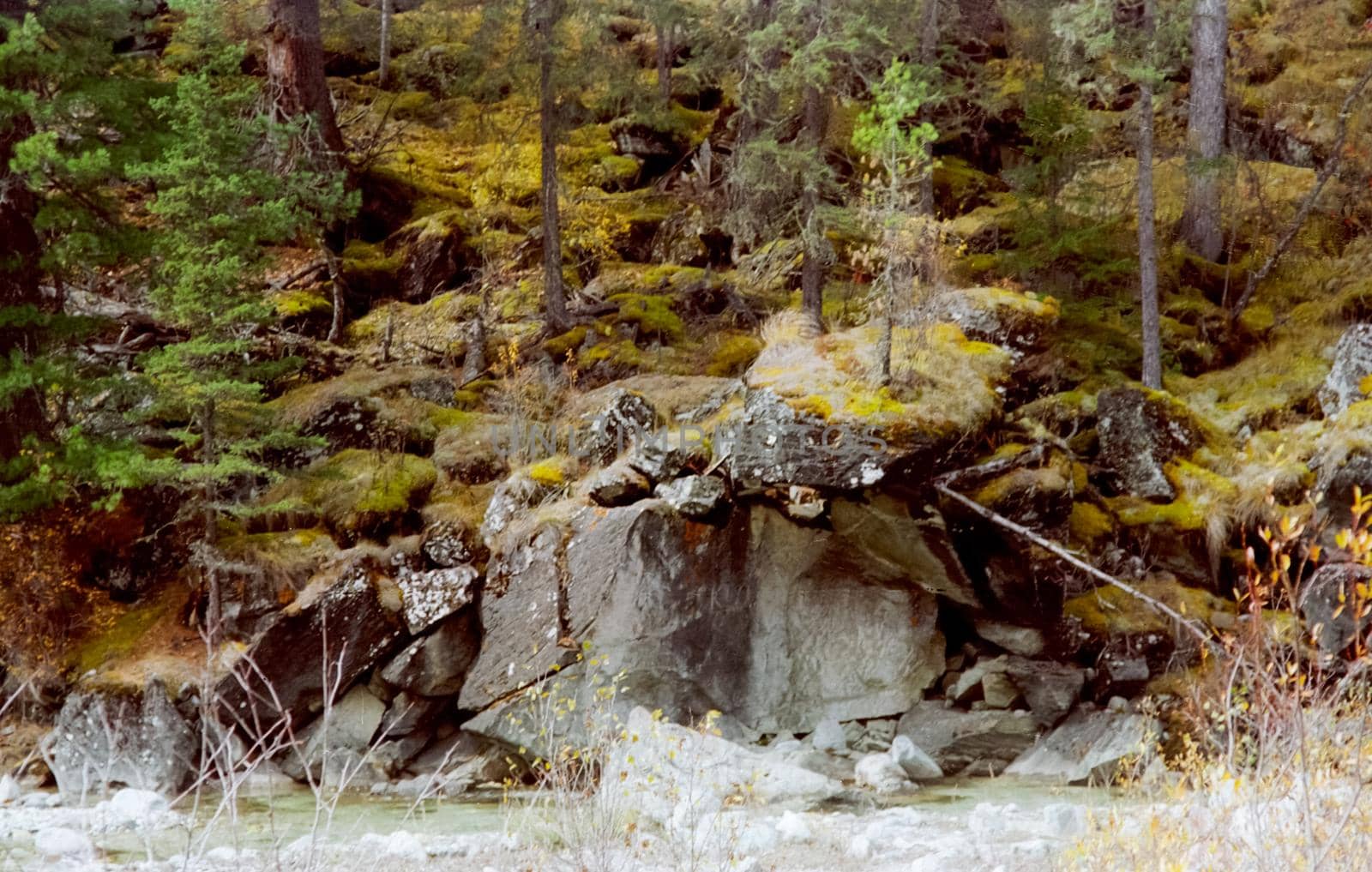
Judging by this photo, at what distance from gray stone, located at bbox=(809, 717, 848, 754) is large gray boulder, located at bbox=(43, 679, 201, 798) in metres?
7.13

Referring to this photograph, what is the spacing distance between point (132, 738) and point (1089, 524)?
1171 cm

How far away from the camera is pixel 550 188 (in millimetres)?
17516

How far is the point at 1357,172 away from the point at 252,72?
22.0 metres

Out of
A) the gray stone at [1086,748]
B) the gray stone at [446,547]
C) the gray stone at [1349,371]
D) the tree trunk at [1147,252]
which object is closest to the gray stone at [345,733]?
the gray stone at [446,547]

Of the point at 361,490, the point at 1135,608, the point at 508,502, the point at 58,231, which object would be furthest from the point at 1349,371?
the point at 58,231

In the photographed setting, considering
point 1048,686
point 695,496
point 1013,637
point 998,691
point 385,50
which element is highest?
point 385,50

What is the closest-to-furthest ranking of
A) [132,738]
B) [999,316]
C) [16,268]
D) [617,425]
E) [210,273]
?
1. [132,738]
2. [210,273]
3. [16,268]
4. [617,425]
5. [999,316]

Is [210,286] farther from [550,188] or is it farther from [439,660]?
[550,188]

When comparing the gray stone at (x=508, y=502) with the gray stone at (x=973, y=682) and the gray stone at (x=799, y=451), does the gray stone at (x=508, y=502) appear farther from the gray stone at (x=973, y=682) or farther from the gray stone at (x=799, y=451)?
the gray stone at (x=973, y=682)

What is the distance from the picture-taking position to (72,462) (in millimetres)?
12531

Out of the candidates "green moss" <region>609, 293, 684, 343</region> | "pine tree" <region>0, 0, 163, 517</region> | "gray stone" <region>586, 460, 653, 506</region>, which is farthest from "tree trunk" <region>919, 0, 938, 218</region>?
"pine tree" <region>0, 0, 163, 517</region>

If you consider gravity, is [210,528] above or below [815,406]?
below

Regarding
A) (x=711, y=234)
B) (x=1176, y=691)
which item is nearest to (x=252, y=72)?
(x=711, y=234)

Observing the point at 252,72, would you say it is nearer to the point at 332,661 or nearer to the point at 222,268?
the point at 222,268
